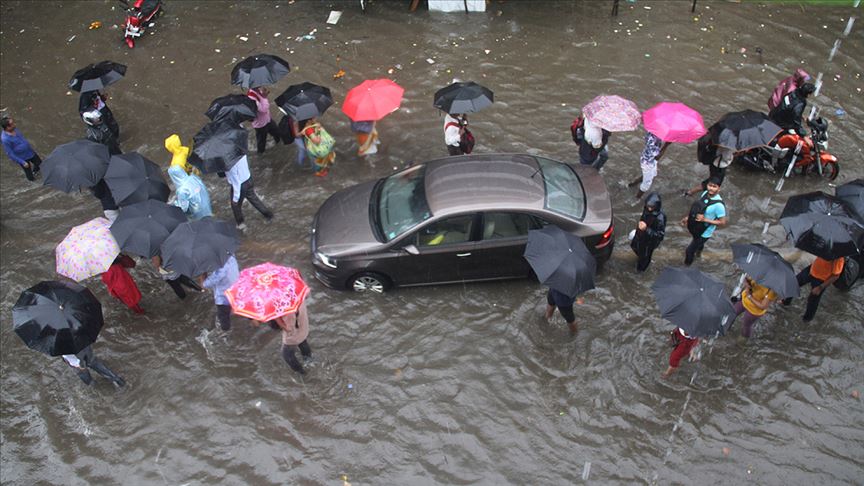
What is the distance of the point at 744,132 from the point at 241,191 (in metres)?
7.05

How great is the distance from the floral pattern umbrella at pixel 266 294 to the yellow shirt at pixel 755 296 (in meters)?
5.06

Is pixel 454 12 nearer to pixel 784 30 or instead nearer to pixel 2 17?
pixel 784 30

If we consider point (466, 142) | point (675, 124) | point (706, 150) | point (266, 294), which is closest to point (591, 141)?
point (675, 124)

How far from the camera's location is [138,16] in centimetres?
1388

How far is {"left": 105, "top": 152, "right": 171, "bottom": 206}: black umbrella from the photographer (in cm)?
809

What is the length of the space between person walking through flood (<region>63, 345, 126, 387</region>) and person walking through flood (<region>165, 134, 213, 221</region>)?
2.12 m

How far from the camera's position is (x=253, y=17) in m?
14.4

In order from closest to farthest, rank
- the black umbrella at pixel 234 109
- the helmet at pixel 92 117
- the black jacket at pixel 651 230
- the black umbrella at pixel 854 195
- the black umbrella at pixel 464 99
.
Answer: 1. the black umbrella at pixel 854 195
2. the black jacket at pixel 651 230
3. the black umbrella at pixel 464 99
4. the black umbrella at pixel 234 109
5. the helmet at pixel 92 117

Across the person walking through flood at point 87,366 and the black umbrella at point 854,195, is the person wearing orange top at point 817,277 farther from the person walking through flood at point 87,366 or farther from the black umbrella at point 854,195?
the person walking through flood at point 87,366

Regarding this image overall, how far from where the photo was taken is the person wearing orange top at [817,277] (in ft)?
23.5

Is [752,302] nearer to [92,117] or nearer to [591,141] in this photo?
[591,141]

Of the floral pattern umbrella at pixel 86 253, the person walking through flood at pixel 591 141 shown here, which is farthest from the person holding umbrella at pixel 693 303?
the floral pattern umbrella at pixel 86 253

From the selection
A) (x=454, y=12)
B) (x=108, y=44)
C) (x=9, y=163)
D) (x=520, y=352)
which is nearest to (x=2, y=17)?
(x=108, y=44)

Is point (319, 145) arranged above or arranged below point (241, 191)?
above
